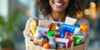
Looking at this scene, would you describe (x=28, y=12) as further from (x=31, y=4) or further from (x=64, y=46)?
(x=64, y=46)

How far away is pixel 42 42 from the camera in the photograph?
71 centimetres

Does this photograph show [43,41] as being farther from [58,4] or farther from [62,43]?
[58,4]

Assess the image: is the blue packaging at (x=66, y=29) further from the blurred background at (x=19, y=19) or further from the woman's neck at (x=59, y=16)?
the blurred background at (x=19, y=19)

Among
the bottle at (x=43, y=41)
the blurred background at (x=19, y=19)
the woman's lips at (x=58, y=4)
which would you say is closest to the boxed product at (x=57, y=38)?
the bottle at (x=43, y=41)

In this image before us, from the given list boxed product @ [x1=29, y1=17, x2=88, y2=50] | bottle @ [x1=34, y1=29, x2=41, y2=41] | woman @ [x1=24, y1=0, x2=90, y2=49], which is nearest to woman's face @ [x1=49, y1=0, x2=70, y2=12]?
woman @ [x1=24, y1=0, x2=90, y2=49]

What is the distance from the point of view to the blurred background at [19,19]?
2.85 meters

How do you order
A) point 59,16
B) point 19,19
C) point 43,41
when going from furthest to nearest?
point 19,19, point 59,16, point 43,41

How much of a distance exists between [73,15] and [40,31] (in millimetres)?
572

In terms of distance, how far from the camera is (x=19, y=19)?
2.98m

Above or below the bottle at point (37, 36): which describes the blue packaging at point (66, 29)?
above

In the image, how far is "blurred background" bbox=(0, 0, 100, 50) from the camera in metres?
2.85

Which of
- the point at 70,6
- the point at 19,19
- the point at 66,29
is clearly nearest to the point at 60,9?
the point at 70,6

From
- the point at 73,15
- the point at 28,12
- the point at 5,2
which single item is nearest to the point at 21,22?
the point at 28,12

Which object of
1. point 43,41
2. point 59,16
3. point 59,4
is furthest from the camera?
point 59,16
